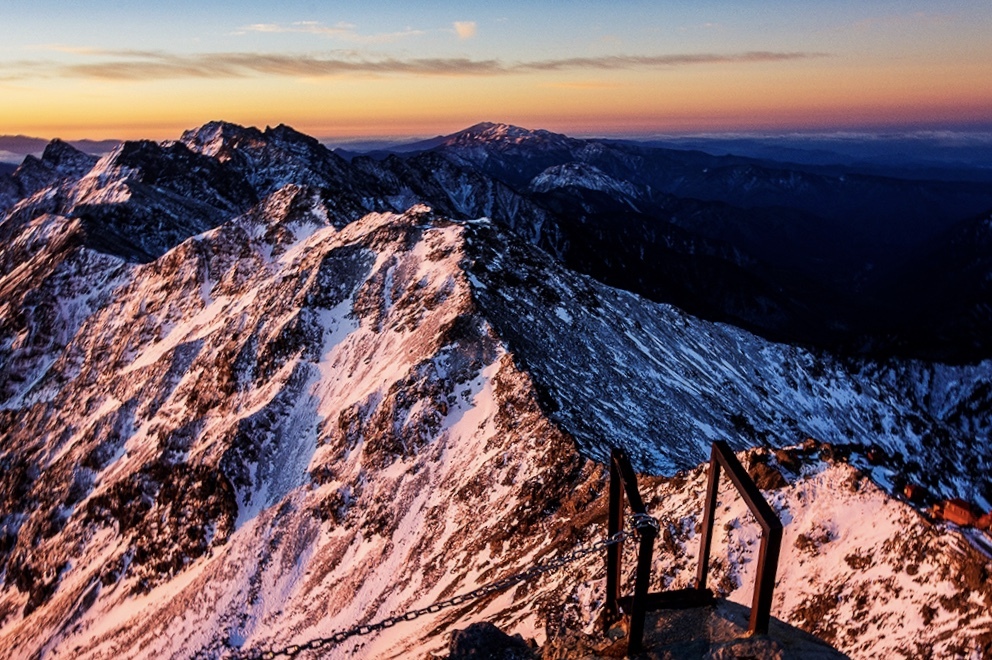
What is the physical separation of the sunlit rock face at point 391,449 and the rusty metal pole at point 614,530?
14.3 metres

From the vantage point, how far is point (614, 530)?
13039 mm

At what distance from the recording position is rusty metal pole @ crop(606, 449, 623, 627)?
12492mm

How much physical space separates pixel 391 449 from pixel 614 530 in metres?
48.2

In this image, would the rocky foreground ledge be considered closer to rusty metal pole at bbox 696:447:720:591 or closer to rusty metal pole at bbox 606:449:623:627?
rusty metal pole at bbox 606:449:623:627

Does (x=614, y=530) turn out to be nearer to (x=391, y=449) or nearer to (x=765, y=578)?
(x=765, y=578)

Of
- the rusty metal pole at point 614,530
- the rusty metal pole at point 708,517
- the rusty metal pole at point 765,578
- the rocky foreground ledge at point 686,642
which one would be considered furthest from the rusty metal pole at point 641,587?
the rusty metal pole at point 708,517

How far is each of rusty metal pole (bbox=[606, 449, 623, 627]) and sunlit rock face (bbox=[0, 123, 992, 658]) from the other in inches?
564

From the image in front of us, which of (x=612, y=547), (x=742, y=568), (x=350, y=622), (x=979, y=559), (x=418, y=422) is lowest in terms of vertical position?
(x=350, y=622)

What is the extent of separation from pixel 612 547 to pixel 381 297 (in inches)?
2647

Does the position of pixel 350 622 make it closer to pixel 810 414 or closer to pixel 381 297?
pixel 381 297

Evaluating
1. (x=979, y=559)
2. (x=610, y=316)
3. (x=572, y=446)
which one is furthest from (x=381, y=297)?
(x=979, y=559)

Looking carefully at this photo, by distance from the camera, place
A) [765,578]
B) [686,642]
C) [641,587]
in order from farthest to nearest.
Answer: [686,642] < [641,587] < [765,578]

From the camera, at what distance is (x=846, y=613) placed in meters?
23.5

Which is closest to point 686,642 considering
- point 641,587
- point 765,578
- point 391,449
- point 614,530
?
point 641,587
